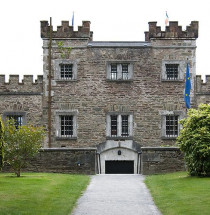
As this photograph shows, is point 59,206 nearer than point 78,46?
Yes

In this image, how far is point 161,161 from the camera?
86.2ft

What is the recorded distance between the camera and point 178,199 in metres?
15.9

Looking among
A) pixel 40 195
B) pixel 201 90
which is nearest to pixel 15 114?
pixel 201 90

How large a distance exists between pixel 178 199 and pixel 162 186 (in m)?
4.01

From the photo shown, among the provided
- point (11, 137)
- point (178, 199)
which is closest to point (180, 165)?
point (11, 137)

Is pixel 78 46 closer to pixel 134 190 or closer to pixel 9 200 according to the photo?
pixel 134 190

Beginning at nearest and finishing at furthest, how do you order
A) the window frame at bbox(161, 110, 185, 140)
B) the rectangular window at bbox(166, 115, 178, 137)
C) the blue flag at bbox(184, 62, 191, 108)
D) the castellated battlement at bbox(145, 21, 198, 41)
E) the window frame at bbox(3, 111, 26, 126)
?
the blue flag at bbox(184, 62, 191, 108) < the window frame at bbox(161, 110, 185, 140) < the rectangular window at bbox(166, 115, 178, 137) < the window frame at bbox(3, 111, 26, 126) < the castellated battlement at bbox(145, 21, 198, 41)

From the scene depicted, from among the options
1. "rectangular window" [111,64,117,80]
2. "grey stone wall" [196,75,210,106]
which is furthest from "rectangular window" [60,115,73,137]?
"grey stone wall" [196,75,210,106]

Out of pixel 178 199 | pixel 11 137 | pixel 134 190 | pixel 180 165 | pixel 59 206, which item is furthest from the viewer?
pixel 180 165

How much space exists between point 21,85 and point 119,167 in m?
8.19

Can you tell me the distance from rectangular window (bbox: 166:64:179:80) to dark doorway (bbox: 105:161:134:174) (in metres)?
6.03

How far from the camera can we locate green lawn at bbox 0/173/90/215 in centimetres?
1387

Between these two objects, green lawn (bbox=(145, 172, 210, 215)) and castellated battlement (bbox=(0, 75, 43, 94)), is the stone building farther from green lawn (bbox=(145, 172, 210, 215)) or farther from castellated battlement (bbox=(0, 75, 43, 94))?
green lawn (bbox=(145, 172, 210, 215))

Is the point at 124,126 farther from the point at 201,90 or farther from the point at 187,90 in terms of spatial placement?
the point at 201,90
